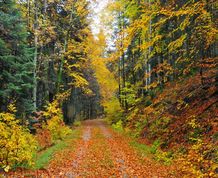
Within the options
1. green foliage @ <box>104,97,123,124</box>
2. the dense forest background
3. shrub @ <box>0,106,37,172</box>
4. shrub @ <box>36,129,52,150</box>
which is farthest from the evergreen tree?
green foliage @ <box>104,97,123,124</box>

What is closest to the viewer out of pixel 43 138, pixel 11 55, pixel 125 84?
pixel 11 55

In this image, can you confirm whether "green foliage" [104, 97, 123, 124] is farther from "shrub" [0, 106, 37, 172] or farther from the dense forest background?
"shrub" [0, 106, 37, 172]

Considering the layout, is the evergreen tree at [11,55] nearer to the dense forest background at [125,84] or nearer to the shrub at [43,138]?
the dense forest background at [125,84]

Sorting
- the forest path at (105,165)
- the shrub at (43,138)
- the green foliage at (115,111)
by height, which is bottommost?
the forest path at (105,165)

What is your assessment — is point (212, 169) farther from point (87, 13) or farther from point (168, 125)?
point (87, 13)

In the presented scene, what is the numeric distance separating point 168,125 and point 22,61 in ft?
30.7

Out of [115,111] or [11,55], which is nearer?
[11,55]

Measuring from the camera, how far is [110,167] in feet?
34.0

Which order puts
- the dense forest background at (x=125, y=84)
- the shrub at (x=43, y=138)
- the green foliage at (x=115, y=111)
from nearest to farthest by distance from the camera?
the dense forest background at (x=125, y=84), the shrub at (x=43, y=138), the green foliage at (x=115, y=111)

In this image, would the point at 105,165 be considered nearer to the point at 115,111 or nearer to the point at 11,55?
the point at 11,55

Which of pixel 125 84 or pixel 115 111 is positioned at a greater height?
pixel 125 84

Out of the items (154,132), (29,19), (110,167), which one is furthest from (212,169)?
(29,19)

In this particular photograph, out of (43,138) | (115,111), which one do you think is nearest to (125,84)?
(115,111)

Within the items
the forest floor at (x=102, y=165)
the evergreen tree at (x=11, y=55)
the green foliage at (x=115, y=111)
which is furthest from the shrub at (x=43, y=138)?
the green foliage at (x=115, y=111)
